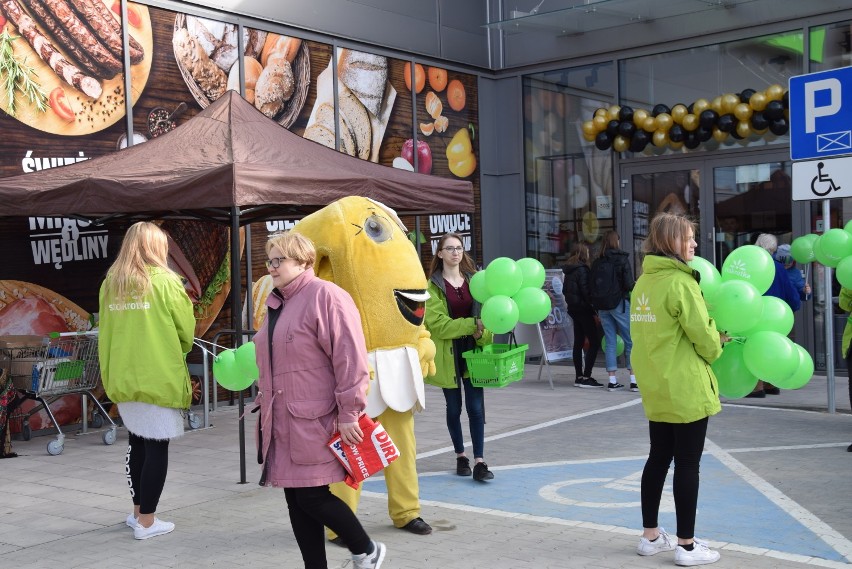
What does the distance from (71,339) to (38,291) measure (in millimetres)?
645

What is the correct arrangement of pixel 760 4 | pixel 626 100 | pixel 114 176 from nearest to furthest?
1. pixel 114 176
2. pixel 760 4
3. pixel 626 100

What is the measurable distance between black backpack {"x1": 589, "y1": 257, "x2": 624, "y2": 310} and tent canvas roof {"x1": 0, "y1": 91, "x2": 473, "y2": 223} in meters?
3.59

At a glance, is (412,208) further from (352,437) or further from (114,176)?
(352,437)

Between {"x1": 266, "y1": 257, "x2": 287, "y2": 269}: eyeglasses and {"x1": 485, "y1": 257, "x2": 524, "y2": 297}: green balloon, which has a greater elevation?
{"x1": 266, "y1": 257, "x2": 287, "y2": 269}: eyeglasses

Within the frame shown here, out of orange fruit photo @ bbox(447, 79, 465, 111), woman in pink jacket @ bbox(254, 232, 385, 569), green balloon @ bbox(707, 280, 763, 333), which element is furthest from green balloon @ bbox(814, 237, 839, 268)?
orange fruit photo @ bbox(447, 79, 465, 111)

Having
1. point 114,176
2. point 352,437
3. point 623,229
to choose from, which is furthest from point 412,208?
point 623,229

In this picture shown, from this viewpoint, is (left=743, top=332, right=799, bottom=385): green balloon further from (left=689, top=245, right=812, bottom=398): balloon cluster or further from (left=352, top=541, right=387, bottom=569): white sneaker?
(left=352, top=541, right=387, bottom=569): white sneaker

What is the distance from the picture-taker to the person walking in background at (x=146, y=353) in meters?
6.02

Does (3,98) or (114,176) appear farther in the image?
(3,98)

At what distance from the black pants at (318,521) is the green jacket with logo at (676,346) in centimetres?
169

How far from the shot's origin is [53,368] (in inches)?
358

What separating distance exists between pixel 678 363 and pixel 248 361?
2593 millimetres

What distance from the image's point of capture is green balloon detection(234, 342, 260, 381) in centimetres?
616

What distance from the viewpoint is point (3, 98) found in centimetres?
970
